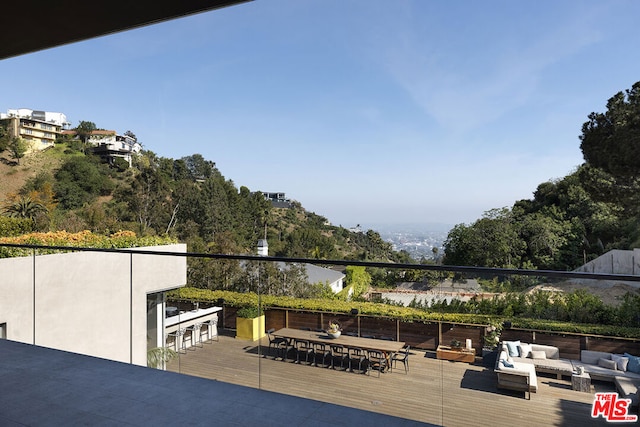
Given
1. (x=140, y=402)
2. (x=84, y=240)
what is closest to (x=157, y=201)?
(x=84, y=240)

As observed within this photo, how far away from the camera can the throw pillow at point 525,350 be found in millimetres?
2225

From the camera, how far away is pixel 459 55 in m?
54.7

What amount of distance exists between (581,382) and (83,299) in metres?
5.58

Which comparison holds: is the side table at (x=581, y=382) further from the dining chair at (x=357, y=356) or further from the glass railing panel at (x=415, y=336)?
the dining chair at (x=357, y=356)

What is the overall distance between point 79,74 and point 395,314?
53.8m

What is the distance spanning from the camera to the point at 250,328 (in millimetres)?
2910

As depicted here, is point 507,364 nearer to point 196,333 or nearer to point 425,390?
point 425,390

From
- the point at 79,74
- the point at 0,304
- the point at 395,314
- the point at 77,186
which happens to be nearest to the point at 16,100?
the point at 79,74

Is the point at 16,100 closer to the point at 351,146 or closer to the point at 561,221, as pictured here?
the point at 351,146

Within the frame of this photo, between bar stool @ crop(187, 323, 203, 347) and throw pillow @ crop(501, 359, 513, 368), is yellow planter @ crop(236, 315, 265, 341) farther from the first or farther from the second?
throw pillow @ crop(501, 359, 513, 368)

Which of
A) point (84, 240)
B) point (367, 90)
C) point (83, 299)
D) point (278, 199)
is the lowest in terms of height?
point (83, 299)

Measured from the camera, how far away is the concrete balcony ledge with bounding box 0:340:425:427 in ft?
6.73

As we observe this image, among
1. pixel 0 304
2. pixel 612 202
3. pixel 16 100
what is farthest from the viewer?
pixel 16 100

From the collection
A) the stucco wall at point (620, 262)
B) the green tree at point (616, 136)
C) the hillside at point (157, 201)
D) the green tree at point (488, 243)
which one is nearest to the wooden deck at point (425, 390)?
the green tree at point (616, 136)
